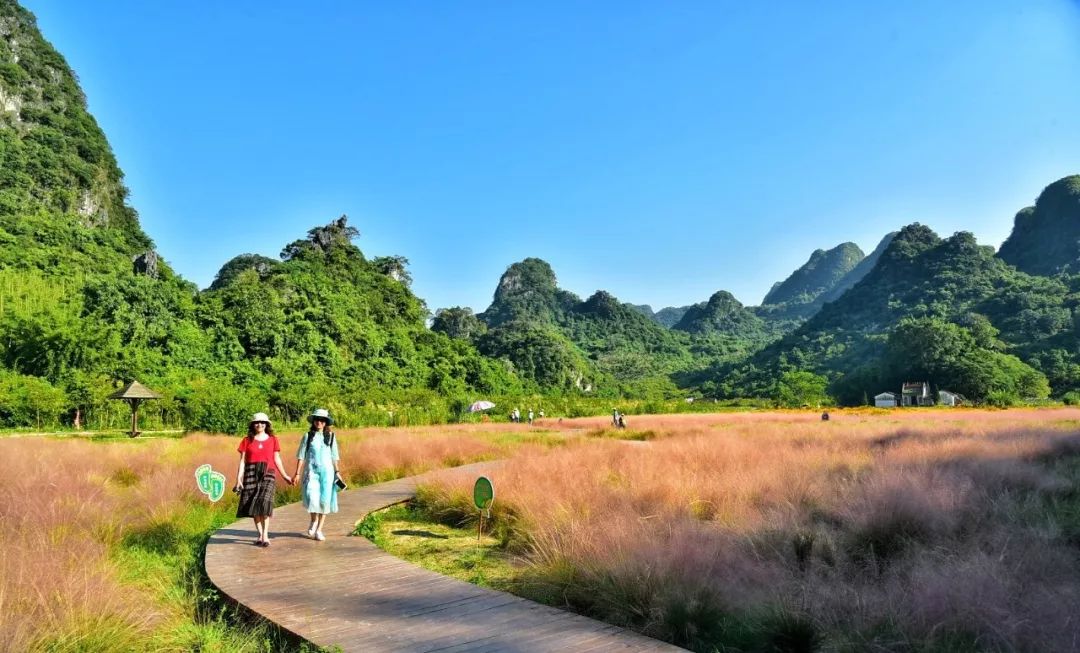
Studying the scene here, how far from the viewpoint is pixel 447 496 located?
9.53 meters

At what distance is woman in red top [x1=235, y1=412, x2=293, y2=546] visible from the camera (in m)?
6.89

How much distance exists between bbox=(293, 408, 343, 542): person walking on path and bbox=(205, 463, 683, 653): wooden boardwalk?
35 centimetres

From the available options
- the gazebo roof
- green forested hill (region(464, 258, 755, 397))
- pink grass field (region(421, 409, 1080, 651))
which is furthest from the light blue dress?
green forested hill (region(464, 258, 755, 397))

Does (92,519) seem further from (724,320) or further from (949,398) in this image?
(724,320)

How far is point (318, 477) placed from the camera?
283 inches

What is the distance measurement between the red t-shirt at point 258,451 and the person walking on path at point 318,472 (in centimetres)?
30

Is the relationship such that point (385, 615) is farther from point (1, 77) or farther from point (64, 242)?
point (1, 77)

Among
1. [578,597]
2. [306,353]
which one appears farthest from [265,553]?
[306,353]

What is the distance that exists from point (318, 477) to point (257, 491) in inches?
25.6

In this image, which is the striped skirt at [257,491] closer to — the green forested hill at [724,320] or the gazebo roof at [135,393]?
the gazebo roof at [135,393]

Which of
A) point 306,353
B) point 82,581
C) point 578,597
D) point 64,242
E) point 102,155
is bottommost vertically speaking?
point 578,597

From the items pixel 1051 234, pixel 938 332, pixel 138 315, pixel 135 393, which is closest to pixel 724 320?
pixel 1051 234

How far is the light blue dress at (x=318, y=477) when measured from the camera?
7121 millimetres

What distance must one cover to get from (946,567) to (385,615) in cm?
423
